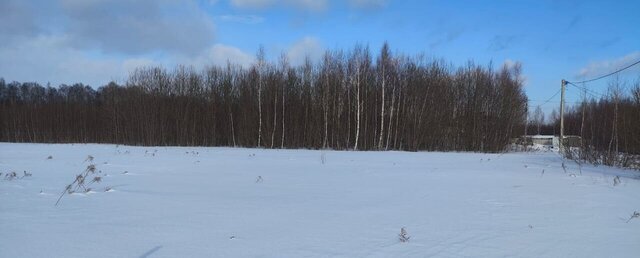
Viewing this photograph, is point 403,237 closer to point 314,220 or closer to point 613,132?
point 314,220

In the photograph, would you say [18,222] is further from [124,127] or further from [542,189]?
[124,127]

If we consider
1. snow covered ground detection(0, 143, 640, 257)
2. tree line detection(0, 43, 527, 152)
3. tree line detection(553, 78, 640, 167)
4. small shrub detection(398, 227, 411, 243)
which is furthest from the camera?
tree line detection(0, 43, 527, 152)

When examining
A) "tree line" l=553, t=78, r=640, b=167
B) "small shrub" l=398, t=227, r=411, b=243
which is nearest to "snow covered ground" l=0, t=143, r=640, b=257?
"small shrub" l=398, t=227, r=411, b=243

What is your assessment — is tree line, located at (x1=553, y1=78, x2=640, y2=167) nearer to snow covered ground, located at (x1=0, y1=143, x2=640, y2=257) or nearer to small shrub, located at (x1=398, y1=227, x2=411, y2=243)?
snow covered ground, located at (x1=0, y1=143, x2=640, y2=257)

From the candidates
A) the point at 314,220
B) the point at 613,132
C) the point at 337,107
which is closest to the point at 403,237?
the point at 314,220

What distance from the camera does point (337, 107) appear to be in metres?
33.6

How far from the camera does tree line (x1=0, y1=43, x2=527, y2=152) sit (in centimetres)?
3250

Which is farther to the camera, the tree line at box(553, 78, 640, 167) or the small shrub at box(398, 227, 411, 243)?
the tree line at box(553, 78, 640, 167)

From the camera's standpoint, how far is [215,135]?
36.2 meters

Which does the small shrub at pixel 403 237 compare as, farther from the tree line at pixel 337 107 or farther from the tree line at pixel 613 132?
the tree line at pixel 337 107

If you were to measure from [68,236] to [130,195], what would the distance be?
120 inches

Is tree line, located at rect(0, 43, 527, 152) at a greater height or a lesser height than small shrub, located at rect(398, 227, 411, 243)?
greater

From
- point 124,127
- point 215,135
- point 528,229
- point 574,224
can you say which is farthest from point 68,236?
point 124,127

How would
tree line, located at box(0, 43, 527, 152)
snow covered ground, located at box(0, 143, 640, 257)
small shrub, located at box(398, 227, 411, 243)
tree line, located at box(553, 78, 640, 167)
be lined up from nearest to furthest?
snow covered ground, located at box(0, 143, 640, 257) < small shrub, located at box(398, 227, 411, 243) < tree line, located at box(553, 78, 640, 167) < tree line, located at box(0, 43, 527, 152)
